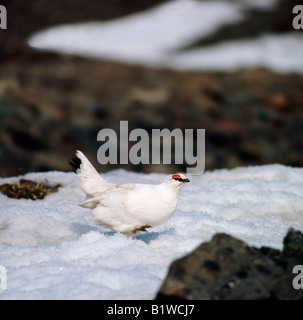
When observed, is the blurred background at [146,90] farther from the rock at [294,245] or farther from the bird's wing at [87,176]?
the rock at [294,245]

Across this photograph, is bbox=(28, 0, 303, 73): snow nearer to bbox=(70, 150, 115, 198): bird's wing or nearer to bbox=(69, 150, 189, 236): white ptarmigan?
bbox=(70, 150, 115, 198): bird's wing

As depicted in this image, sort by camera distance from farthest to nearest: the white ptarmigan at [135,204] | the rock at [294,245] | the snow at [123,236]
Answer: the white ptarmigan at [135,204], the snow at [123,236], the rock at [294,245]

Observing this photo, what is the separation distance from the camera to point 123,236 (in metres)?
3.28

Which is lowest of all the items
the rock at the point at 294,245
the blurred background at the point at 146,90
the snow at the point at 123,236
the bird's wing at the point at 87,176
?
the snow at the point at 123,236

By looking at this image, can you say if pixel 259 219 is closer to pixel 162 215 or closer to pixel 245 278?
pixel 162 215

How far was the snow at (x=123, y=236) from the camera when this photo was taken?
259 centimetres

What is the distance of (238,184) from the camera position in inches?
189

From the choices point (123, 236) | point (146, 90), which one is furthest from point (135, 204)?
point (146, 90)

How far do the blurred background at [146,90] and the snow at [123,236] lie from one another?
2.06 meters

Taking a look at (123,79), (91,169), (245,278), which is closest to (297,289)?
(245,278)

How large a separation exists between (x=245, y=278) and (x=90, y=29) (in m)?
8.49

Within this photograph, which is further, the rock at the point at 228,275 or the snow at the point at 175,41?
the snow at the point at 175,41

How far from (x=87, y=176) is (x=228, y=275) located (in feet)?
5.07

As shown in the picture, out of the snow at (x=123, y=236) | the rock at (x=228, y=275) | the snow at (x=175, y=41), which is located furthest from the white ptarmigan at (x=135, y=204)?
the snow at (x=175, y=41)
